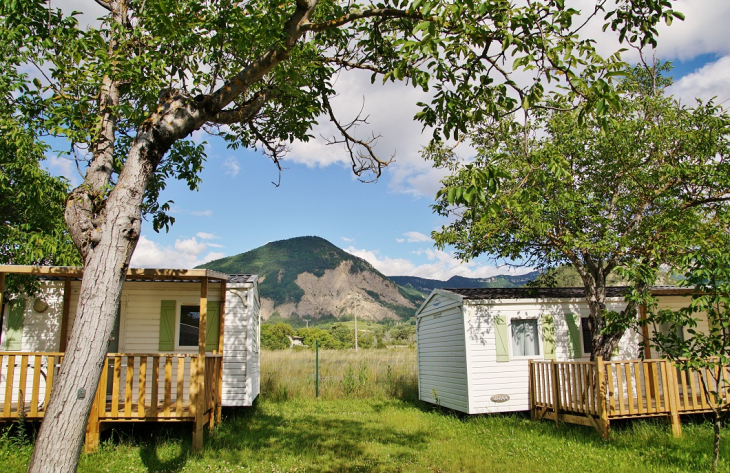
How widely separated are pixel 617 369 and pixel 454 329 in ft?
13.1

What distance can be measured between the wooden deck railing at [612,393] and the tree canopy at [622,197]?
2.84 ft

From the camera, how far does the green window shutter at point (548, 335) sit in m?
12.2

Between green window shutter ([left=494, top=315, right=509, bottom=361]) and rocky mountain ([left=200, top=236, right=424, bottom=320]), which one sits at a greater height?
rocky mountain ([left=200, top=236, right=424, bottom=320])

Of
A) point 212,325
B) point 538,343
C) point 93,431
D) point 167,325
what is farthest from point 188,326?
point 538,343

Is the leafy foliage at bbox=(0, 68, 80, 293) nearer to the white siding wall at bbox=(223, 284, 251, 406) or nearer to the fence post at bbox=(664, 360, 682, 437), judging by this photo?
the white siding wall at bbox=(223, 284, 251, 406)

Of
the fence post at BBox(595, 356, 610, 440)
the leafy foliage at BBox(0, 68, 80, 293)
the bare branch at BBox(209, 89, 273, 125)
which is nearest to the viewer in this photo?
the bare branch at BBox(209, 89, 273, 125)

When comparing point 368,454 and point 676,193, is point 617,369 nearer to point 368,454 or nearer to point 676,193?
point 676,193

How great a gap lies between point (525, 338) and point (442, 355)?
2.36 m

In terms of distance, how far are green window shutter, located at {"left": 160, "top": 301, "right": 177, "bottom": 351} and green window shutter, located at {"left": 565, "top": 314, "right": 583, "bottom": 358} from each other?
9.22 metres

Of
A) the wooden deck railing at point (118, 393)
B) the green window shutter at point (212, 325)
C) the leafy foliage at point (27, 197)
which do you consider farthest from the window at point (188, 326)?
the leafy foliage at point (27, 197)

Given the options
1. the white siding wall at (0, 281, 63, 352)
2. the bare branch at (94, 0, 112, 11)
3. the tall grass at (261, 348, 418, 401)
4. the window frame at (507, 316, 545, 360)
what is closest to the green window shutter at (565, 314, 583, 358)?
the window frame at (507, 316, 545, 360)

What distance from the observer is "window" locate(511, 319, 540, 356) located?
1221 centimetres

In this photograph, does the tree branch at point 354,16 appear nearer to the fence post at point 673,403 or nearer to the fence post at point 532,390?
the fence post at point 673,403

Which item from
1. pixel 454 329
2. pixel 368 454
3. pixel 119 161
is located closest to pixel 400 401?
pixel 454 329
